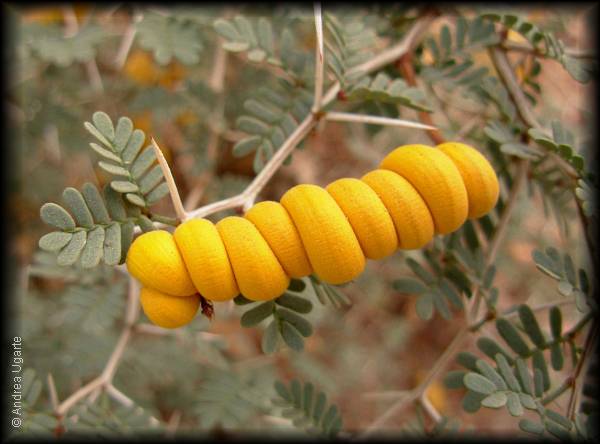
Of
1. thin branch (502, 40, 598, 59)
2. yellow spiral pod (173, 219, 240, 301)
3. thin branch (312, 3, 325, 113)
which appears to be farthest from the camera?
thin branch (502, 40, 598, 59)

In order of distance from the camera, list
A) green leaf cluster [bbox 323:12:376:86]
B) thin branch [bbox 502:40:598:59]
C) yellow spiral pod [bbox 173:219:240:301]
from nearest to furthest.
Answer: yellow spiral pod [bbox 173:219:240:301] → green leaf cluster [bbox 323:12:376:86] → thin branch [bbox 502:40:598:59]

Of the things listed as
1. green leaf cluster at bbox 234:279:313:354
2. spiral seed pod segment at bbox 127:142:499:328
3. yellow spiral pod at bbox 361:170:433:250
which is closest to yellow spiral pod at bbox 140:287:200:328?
spiral seed pod segment at bbox 127:142:499:328

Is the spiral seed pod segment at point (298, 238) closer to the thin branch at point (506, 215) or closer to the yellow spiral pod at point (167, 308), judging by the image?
the yellow spiral pod at point (167, 308)

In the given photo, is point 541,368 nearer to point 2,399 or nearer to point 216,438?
point 2,399

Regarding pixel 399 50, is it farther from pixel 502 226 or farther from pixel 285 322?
pixel 285 322

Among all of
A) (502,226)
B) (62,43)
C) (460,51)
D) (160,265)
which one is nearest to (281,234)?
(160,265)

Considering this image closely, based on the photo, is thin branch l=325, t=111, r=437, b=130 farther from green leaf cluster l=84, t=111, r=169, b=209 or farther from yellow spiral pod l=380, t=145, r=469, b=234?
green leaf cluster l=84, t=111, r=169, b=209

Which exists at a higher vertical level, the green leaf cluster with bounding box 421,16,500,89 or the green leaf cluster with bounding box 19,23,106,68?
the green leaf cluster with bounding box 19,23,106,68

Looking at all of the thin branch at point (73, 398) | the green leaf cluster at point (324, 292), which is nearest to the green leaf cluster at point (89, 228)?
the green leaf cluster at point (324, 292)
